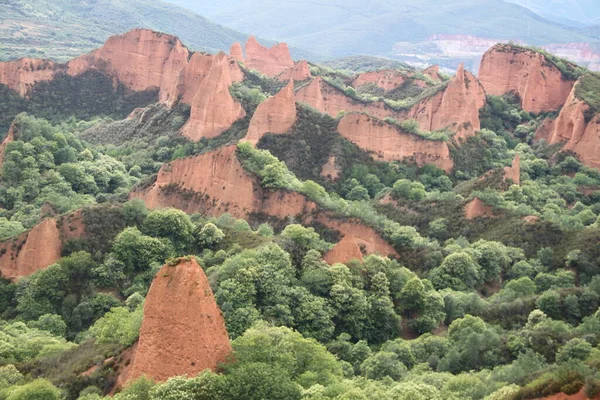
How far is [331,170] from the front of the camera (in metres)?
70.1

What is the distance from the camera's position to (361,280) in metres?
40.8

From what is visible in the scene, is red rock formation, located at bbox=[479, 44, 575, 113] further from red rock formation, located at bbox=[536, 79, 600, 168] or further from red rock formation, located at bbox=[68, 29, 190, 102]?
red rock formation, located at bbox=[68, 29, 190, 102]

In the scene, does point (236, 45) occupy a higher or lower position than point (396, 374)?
lower

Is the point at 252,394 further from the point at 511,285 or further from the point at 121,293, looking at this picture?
the point at 511,285

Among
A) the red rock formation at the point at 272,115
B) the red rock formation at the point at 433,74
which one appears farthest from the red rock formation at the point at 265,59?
the red rock formation at the point at 272,115

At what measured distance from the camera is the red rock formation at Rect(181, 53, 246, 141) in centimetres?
7612

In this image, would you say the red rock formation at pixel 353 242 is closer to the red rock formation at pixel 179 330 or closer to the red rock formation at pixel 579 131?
the red rock formation at pixel 179 330

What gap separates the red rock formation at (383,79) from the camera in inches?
4109

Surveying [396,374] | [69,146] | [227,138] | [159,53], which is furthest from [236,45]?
[396,374]

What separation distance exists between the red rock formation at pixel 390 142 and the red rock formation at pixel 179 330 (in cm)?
4588

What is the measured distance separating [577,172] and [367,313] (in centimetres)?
3859

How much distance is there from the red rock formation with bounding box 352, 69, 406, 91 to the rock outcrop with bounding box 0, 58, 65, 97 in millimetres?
39083

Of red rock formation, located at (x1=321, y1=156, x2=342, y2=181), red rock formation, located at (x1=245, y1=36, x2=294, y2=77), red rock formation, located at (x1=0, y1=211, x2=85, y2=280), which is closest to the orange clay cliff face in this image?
red rock formation, located at (x1=321, y1=156, x2=342, y2=181)

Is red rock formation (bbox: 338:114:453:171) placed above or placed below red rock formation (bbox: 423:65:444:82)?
above
